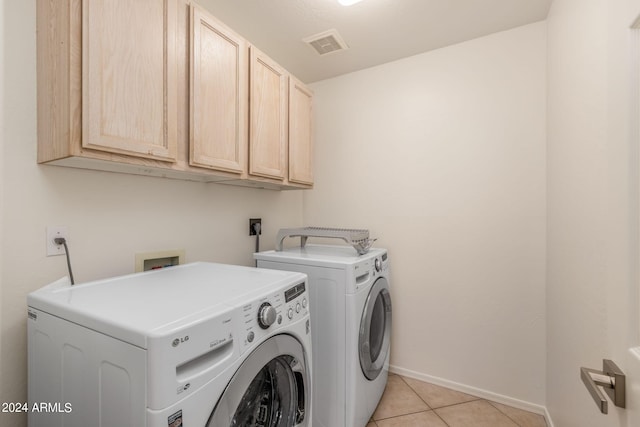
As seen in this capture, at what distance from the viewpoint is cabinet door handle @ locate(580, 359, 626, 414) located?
24.0 inches

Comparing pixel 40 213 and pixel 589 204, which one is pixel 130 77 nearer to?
pixel 40 213

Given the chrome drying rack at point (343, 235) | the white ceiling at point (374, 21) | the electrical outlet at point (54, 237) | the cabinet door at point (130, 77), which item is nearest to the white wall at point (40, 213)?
the electrical outlet at point (54, 237)

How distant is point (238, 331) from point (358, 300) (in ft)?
2.62

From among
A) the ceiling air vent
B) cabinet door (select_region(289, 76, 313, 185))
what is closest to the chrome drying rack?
cabinet door (select_region(289, 76, 313, 185))

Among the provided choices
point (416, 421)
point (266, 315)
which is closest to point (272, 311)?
point (266, 315)

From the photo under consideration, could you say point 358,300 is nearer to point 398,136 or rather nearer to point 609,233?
point 609,233

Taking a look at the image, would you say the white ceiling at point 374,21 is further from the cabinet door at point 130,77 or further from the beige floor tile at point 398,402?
the beige floor tile at point 398,402

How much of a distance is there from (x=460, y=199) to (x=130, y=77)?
191 centimetres

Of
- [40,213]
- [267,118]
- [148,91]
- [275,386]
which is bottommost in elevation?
[275,386]

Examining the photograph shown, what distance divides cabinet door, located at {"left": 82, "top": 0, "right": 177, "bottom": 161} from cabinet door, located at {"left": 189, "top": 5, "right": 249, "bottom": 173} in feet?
0.32

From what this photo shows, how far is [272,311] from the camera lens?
34.8 inches

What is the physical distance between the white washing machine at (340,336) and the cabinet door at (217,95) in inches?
25.7

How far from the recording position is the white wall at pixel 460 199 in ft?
5.76

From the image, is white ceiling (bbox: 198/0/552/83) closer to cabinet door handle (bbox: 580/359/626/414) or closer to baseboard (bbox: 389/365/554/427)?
cabinet door handle (bbox: 580/359/626/414)
